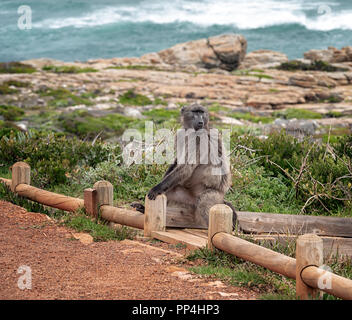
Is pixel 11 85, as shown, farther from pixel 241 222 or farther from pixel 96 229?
pixel 241 222

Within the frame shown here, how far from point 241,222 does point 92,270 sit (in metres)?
2.22

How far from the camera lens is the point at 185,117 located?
19.0ft

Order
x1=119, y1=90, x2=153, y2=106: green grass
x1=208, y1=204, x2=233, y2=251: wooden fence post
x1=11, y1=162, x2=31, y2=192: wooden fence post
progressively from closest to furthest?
x1=208, y1=204, x2=233, y2=251: wooden fence post, x1=11, y1=162, x2=31, y2=192: wooden fence post, x1=119, y1=90, x2=153, y2=106: green grass

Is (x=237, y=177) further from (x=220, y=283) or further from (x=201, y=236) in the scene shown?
(x=220, y=283)

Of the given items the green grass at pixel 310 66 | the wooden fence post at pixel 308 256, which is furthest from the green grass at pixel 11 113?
the green grass at pixel 310 66

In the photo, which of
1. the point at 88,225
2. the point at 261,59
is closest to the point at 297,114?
the point at 88,225

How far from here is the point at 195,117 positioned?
560 centimetres

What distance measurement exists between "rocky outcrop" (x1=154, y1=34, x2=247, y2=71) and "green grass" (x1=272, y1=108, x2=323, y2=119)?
20117 mm

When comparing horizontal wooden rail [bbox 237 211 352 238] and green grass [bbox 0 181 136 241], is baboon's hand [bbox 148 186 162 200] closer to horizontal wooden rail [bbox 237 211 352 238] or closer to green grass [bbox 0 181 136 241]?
green grass [bbox 0 181 136 241]

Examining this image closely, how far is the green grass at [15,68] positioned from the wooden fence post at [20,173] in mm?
28924

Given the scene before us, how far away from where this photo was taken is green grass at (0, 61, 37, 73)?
34.2 m

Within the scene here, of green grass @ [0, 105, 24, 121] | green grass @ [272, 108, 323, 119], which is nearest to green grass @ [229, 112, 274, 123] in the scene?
green grass @ [272, 108, 323, 119]

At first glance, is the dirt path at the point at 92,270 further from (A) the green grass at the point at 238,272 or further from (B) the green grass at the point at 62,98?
(B) the green grass at the point at 62,98

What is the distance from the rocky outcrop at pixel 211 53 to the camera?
143 ft
